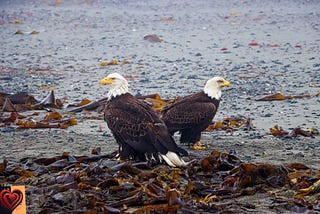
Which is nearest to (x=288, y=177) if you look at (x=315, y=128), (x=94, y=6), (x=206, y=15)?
(x=315, y=128)

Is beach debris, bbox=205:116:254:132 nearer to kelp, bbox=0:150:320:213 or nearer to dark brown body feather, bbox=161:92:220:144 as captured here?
dark brown body feather, bbox=161:92:220:144

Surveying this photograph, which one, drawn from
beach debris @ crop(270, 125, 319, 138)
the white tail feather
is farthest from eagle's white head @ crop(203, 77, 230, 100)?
the white tail feather

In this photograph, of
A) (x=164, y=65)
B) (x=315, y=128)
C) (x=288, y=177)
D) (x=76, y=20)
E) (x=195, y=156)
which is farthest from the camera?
(x=76, y=20)

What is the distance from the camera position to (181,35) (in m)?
20.6

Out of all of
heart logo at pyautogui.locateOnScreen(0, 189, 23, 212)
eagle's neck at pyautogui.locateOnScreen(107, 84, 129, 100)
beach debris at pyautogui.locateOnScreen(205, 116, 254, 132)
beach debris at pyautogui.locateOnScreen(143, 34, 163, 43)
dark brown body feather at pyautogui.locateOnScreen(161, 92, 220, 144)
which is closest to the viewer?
heart logo at pyautogui.locateOnScreen(0, 189, 23, 212)

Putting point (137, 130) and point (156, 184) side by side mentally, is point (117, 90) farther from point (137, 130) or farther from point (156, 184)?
point (156, 184)

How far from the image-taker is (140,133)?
26.9 ft

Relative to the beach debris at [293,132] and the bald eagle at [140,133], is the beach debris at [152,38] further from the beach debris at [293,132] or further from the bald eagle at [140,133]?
the bald eagle at [140,133]

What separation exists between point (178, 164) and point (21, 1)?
22248 mm

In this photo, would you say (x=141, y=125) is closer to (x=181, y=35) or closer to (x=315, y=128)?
(x=315, y=128)

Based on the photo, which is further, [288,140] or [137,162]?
[288,140]

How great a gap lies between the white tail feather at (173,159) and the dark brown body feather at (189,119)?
164 centimetres

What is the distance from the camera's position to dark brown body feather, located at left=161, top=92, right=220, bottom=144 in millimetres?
9578

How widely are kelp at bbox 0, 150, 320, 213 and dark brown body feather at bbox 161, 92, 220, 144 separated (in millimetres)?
1510
